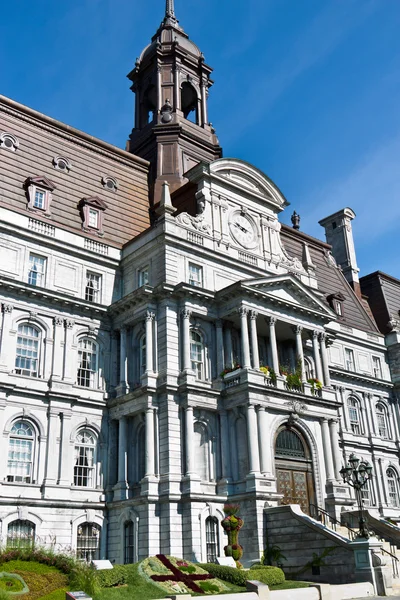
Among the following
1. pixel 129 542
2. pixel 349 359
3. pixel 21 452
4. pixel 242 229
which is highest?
pixel 242 229

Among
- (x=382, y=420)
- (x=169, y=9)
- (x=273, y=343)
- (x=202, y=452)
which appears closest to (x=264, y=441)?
(x=202, y=452)

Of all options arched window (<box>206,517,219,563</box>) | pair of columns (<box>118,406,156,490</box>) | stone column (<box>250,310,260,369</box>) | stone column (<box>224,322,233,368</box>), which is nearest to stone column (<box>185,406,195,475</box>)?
pair of columns (<box>118,406,156,490</box>)

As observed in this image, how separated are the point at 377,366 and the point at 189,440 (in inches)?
1013

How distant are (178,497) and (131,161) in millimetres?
24420

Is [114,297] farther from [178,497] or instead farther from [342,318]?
[342,318]

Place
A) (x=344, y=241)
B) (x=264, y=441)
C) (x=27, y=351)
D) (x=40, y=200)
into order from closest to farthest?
1. (x=264, y=441)
2. (x=27, y=351)
3. (x=40, y=200)
4. (x=344, y=241)

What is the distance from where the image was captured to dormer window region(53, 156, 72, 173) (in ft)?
133

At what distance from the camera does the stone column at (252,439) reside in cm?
3212

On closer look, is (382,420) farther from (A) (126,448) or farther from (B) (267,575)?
(B) (267,575)

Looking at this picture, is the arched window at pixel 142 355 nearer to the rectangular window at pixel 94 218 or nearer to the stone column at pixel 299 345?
the rectangular window at pixel 94 218

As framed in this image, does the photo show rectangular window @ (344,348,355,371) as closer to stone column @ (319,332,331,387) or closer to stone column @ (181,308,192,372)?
stone column @ (319,332,331,387)

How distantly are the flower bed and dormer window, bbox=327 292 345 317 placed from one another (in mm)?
30111

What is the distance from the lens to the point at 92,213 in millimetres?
40094

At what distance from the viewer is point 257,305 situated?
36.8 metres
